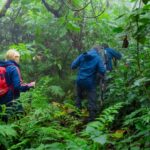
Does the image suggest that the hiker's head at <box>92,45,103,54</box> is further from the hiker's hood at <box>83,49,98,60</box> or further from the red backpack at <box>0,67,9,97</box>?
the red backpack at <box>0,67,9,97</box>

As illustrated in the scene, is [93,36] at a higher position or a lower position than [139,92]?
higher

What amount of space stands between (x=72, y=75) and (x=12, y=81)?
3.57m

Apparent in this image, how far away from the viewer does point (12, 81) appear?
6.42 m

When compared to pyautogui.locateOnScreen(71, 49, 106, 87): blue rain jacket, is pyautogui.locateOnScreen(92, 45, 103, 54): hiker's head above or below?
above

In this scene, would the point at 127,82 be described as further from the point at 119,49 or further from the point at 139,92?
the point at 119,49

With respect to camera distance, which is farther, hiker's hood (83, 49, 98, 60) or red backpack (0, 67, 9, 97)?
hiker's hood (83, 49, 98, 60)

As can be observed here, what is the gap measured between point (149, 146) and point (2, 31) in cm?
745

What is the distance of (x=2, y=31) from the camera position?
10.9 meters

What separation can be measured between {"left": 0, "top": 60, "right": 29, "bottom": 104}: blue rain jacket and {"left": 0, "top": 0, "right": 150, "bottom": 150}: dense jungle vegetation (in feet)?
0.74

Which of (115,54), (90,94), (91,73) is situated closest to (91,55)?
(91,73)

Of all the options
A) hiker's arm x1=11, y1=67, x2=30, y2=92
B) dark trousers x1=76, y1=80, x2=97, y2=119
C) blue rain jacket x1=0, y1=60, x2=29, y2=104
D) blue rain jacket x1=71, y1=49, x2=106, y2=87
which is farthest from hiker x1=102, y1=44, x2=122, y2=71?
hiker's arm x1=11, y1=67, x2=30, y2=92

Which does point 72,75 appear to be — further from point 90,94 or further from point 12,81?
point 12,81

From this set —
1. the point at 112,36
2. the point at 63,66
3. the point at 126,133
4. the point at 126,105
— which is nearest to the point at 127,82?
the point at 126,105

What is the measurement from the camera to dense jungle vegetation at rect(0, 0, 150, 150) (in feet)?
15.5
